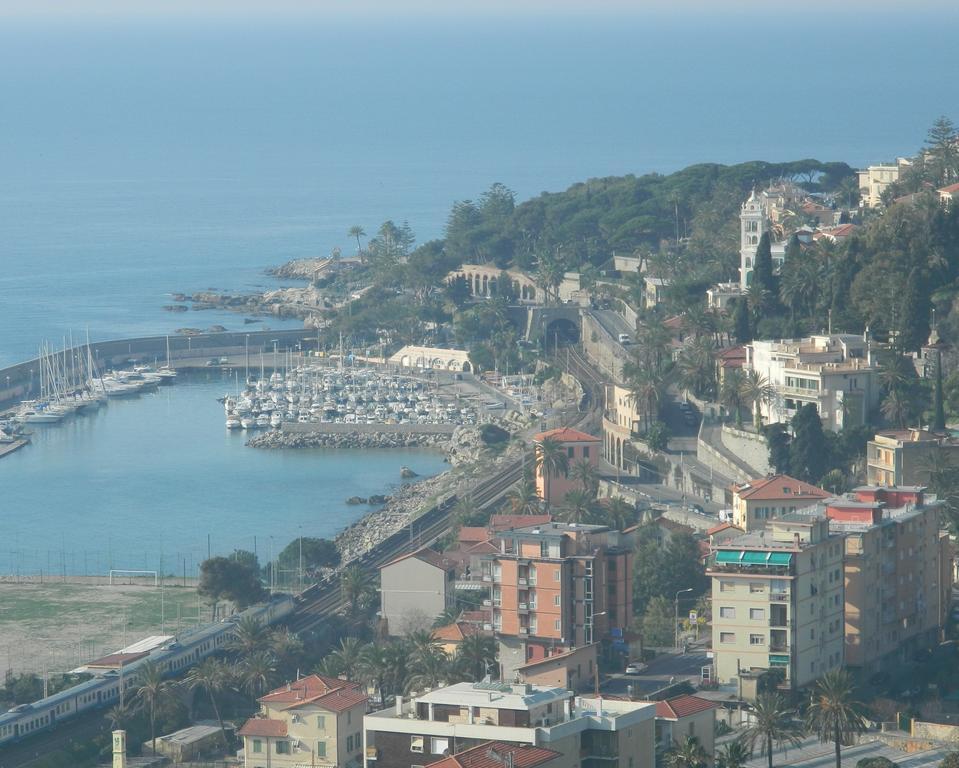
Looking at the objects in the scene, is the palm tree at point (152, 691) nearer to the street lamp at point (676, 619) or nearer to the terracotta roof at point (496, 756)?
the street lamp at point (676, 619)

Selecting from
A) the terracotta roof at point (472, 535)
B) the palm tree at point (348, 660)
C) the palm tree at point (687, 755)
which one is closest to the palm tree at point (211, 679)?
the palm tree at point (348, 660)

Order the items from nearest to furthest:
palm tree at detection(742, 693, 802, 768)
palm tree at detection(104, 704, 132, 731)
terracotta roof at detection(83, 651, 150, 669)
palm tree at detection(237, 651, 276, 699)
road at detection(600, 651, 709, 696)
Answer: palm tree at detection(742, 693, 802, 768) → road at detection(600, 651, 709, 696) → palm tree at detection(104, 704, 132, 731) → palm tree at detection(237, 651, 276, 699) → terracotta roof at detection(83, 651, 150, 669)

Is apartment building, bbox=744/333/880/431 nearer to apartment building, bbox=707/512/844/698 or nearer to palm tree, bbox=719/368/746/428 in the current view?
palm tree, bbox=719/368/746/428

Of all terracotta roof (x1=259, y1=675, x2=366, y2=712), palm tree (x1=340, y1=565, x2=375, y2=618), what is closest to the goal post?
palm tree (x1=340, y1=565, x2=375, y2=618)

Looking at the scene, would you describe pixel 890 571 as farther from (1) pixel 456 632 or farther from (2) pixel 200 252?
(2) pixel 200 252

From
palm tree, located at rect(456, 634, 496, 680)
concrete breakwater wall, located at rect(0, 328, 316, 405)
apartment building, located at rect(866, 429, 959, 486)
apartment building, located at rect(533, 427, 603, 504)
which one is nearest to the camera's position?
palm tree, located at rect(456, 634, 496, 680)

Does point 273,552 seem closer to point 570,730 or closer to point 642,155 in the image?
point 570,730

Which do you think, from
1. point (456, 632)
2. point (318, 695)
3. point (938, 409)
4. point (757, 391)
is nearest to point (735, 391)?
point (757, 391)
